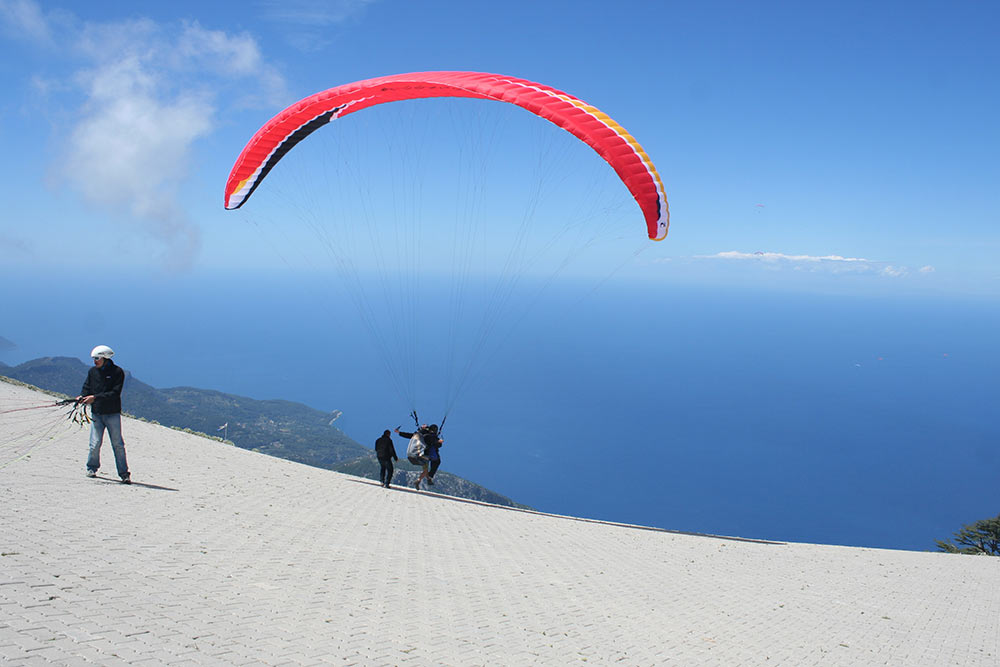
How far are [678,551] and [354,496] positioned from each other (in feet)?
22.6

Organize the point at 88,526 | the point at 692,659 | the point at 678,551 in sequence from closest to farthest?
the point at 692,659 < the point at 88,526 < the point at 678,551


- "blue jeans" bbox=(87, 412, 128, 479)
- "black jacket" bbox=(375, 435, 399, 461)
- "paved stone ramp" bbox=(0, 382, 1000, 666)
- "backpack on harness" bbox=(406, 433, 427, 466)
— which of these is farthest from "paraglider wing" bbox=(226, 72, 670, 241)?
"black jacket" bbox=(375, 435, 399, 461)

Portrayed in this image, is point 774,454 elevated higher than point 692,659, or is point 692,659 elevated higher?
point 774,454

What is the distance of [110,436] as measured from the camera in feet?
24.3

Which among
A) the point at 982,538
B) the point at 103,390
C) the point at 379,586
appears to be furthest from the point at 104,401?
the point at 982,538

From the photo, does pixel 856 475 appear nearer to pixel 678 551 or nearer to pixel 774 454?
pixel 774 454

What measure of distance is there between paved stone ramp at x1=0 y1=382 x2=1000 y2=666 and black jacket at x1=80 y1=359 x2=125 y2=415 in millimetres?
1132

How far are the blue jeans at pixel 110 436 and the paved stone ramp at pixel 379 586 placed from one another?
32 cm

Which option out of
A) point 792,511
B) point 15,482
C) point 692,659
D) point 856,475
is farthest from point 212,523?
point 856,475

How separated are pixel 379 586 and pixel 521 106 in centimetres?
833

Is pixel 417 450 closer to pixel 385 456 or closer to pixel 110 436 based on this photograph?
pixel 385 456

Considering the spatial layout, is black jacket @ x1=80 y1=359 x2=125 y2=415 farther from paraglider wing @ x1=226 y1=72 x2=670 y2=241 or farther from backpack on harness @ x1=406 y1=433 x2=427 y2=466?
paraglider wing @ x1=226 y1=72 x2=670 y2=241

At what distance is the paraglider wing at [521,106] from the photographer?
970 centimetres

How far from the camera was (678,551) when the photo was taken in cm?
1031
